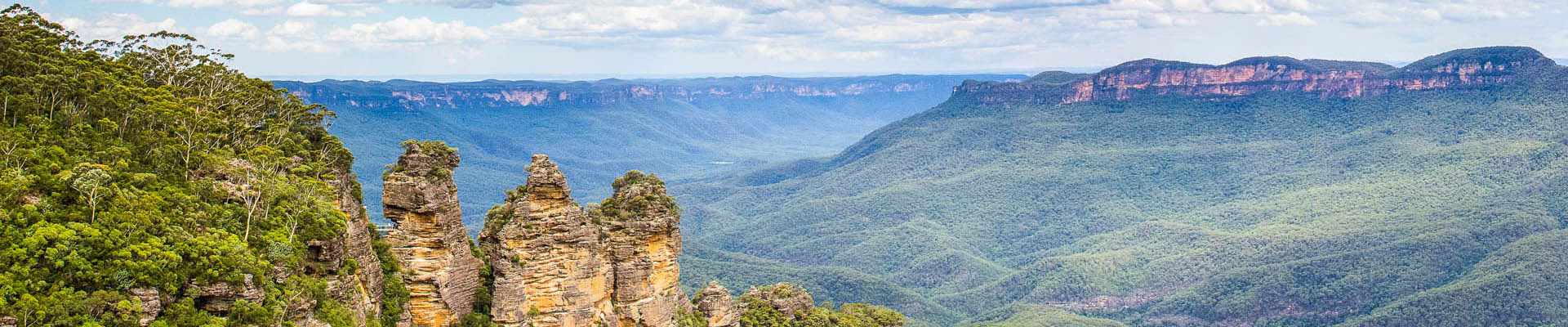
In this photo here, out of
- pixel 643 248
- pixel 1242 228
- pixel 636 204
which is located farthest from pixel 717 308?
pixel 1242 228

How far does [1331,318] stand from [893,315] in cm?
6385

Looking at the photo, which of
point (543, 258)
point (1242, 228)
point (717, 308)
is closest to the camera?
point (543, 258)

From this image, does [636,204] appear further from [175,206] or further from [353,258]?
[175,206]

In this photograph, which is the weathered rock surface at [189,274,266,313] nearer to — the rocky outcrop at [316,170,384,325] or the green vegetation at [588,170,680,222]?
the rocky outcrop at [316,170,384,325]

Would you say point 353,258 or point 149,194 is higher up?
point 149,194

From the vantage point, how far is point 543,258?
117 ft

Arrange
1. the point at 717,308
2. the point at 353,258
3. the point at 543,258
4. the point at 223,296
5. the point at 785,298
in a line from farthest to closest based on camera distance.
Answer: the point at 785,298 → the point at 717,308 → the point at 543,258 → the point at 353,258 → the point at 223,296

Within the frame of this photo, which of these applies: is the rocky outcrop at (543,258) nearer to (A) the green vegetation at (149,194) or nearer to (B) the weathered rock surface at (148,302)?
(A) the green vegetation at (149,194)

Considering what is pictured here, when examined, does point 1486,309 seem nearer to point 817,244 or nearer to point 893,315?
point 893,315

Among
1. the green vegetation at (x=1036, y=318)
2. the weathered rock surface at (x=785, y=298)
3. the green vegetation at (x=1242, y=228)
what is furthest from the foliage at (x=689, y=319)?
the green vegetation at (x=1242, y=228)

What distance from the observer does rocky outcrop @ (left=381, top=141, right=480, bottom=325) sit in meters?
32.6

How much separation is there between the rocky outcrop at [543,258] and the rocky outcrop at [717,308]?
419 inches

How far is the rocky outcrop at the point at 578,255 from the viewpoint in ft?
116

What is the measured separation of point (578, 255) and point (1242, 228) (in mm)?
129858
